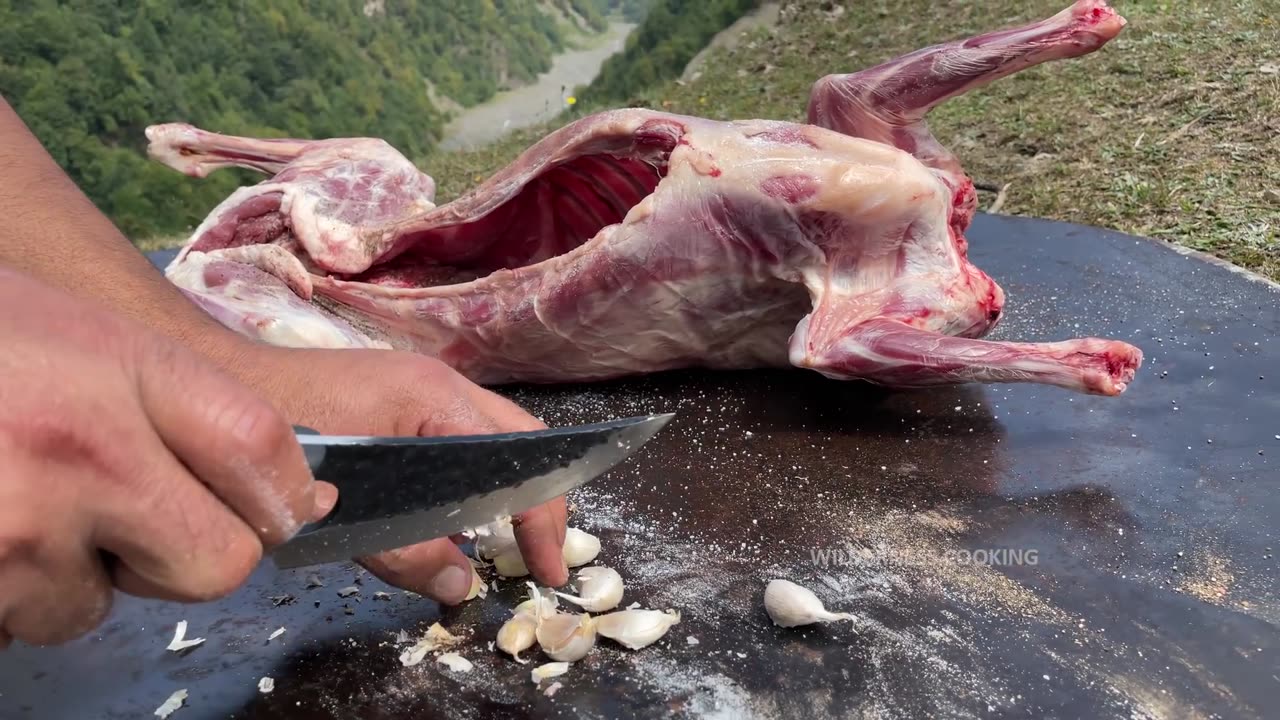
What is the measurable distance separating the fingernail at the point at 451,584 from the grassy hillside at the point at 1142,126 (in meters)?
2.37

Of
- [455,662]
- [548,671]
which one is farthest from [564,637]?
[455,662]

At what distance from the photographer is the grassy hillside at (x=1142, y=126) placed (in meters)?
3.12

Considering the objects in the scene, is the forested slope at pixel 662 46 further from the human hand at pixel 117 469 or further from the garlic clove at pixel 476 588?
the human hand at pixel 117 469

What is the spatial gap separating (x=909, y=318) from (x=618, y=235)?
0.59 meters

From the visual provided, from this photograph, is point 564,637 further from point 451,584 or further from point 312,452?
point 312,452

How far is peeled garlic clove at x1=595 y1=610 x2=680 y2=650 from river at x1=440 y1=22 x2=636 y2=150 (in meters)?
9.59

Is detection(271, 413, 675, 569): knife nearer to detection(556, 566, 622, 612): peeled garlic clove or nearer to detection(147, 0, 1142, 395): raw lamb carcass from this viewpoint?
detection(556, 566, 622, 612): peeled garlic clove

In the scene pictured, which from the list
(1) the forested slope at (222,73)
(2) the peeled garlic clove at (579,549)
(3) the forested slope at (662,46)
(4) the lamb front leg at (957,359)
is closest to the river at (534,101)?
(1) the forested slope at (222,73)

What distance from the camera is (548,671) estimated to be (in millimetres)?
1250

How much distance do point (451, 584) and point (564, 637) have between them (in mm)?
172

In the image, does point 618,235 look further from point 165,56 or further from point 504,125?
point 504,125

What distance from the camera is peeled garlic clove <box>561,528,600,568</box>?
1.48 meters

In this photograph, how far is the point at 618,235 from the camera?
1.87 m

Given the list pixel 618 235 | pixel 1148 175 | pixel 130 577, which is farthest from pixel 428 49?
pixel 130 577
